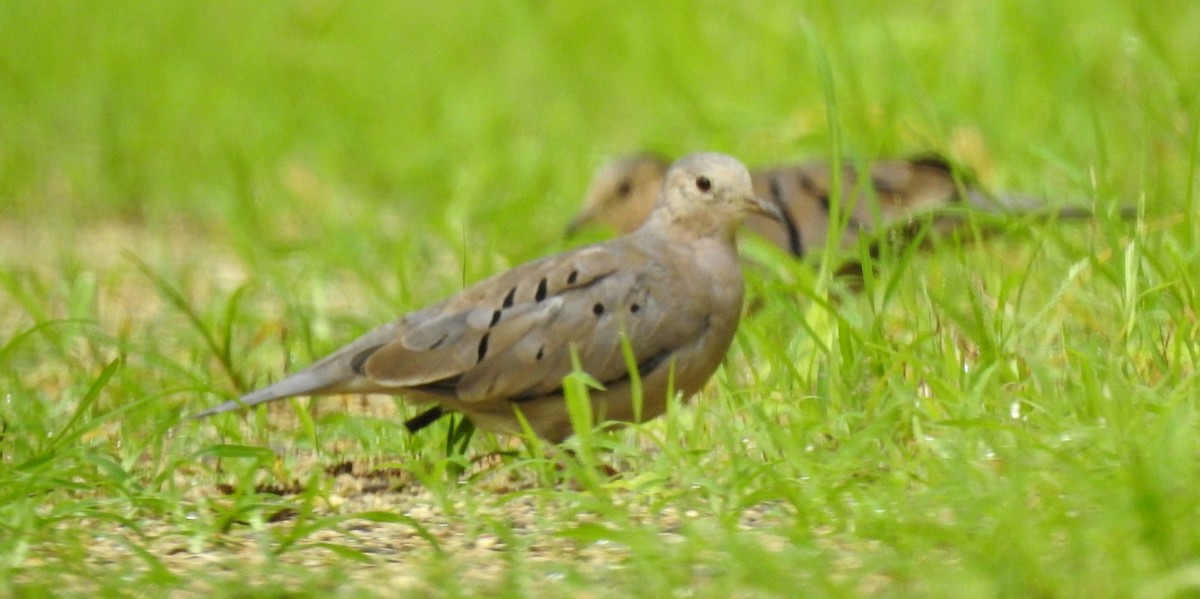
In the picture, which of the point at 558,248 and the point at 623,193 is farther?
the point at 623,193

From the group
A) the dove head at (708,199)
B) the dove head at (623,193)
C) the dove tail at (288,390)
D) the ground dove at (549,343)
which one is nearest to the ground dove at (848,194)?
the dove head at (623,193)

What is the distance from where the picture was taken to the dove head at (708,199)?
13.5ft

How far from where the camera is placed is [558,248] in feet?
18.8

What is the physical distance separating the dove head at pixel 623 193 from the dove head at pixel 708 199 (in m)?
2.29

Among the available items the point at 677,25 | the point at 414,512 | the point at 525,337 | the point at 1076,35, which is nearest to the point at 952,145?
the point at 1076,35

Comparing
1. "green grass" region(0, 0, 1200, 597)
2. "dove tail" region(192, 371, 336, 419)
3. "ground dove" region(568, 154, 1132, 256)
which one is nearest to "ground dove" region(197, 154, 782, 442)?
"dove tail" region(192, 371, 336, 419)

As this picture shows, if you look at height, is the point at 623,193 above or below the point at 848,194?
above

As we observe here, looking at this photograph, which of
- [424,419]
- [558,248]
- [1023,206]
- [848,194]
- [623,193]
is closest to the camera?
[424,419]

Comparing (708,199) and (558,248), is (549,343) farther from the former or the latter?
(558,248)

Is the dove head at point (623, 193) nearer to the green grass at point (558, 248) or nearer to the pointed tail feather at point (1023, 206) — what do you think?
the green grass at point (558, 248)

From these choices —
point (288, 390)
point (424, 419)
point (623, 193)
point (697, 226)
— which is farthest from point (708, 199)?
point (623, 193)

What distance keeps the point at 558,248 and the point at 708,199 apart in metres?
1.67

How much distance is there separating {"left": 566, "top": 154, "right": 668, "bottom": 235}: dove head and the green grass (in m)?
0.21

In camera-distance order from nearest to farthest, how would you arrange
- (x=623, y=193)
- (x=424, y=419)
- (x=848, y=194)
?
(x=424, y=419), (x=848, y=194), (x=623, y=193)
